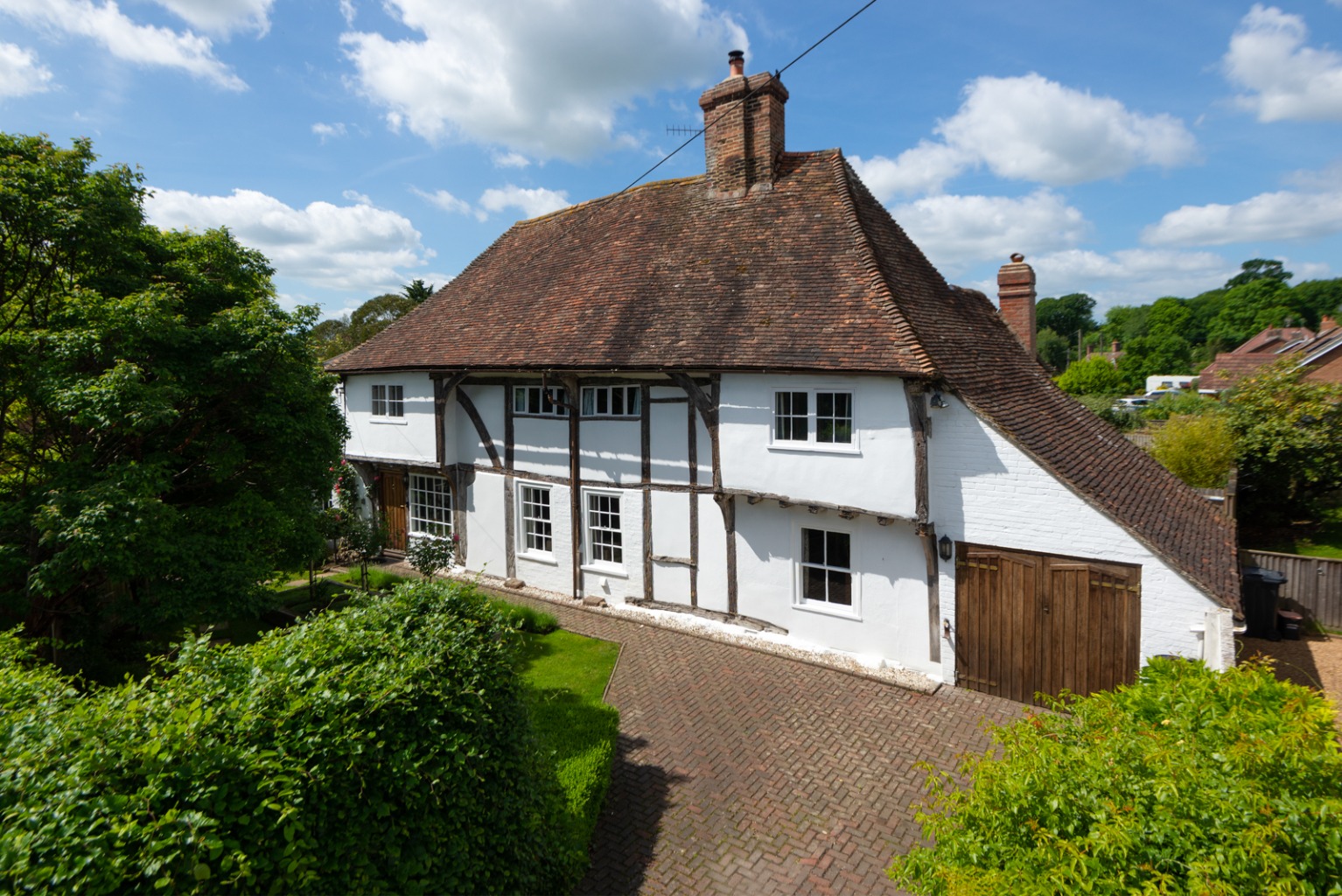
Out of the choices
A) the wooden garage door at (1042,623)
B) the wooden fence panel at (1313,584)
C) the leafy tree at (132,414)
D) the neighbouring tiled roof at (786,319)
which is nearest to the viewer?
the leafy tree at (132,414)

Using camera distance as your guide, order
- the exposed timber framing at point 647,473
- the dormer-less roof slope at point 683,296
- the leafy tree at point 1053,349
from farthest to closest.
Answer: the leafy tree at point 1053,349 < the exposed timber framing at point 647,473 < the dormer-less roof slope at point 683,296

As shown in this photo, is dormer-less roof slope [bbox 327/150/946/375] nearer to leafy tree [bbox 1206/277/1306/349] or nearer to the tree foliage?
the tree foliage

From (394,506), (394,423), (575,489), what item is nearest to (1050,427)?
(575,489)

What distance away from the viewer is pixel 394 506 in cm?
1984

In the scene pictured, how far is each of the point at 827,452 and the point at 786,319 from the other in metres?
2.78

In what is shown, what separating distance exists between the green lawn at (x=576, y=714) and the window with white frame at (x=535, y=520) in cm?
324

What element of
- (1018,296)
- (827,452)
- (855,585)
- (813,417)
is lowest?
(855,585)

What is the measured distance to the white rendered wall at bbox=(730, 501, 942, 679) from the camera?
461 inches

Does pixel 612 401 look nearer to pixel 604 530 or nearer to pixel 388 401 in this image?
pixel 604 530

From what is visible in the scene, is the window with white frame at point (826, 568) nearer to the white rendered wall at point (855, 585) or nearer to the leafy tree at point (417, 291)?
the white rendered wall at point (855, 585)

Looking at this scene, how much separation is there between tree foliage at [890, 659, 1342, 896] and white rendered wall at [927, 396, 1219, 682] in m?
4.65

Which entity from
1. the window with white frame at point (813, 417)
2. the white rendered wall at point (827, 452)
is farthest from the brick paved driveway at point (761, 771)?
the window with white frame at point (813, 417)

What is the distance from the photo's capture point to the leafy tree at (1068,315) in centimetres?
12838

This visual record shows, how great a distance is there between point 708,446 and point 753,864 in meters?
7.86
